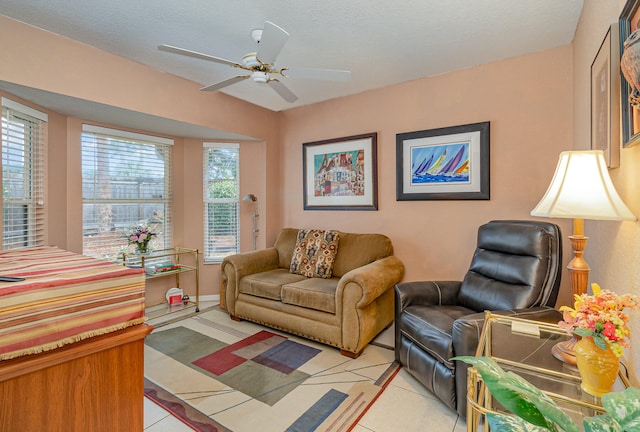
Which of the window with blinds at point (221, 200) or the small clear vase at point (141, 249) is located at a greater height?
the window with blinds at point (221, 200)

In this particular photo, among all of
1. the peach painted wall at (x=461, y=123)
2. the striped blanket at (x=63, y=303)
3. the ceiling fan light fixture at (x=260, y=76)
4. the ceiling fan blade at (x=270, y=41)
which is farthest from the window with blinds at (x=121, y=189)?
the ceiling fan blade at (x=270, y=41)

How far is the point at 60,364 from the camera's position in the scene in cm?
101

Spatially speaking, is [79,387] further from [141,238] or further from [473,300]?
[141,238]

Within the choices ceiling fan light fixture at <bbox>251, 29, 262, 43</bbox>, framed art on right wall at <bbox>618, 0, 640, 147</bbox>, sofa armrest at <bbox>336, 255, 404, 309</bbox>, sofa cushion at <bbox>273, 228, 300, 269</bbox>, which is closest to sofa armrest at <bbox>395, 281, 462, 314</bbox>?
sofa armrest at <bbox>336, 255, 404, 309</bbox>

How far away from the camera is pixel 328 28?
2271 mm

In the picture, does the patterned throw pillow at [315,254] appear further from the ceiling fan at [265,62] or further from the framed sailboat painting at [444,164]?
the ceiling fan at [265,62]

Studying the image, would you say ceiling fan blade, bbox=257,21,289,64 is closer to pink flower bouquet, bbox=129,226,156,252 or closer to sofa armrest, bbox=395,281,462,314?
sofa armrest, bbox=395,281,462,314

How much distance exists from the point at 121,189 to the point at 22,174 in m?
0.95

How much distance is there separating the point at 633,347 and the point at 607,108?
1073 millimetres

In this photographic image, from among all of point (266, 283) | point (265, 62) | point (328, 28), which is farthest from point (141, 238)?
point (328, 28)

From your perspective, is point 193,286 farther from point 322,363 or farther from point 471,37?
point 471,37

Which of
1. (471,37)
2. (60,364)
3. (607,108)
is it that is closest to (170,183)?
(60,364)

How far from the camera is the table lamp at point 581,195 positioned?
3.87 ft

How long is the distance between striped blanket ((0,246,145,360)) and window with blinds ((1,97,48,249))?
66.9 inches
